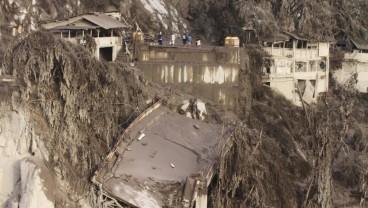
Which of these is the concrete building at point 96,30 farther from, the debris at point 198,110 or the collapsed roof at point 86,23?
the debris at point 198,110

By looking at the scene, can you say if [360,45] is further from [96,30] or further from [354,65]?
[96,30]

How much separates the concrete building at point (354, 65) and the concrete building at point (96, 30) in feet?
71.1

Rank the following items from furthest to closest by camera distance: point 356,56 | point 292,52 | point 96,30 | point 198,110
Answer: point 356,56 < point 292,52 < point 96,30 < point 198,110

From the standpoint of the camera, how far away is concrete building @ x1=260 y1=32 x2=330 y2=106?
37.6m

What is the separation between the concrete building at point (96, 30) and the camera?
3008cm

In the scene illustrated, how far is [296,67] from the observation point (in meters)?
39.4

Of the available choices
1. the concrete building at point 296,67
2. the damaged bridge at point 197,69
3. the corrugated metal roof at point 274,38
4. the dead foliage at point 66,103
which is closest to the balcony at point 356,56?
the concrete building at point 296,67

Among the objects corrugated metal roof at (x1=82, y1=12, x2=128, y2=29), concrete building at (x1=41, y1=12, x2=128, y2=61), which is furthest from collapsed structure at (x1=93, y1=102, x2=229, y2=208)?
corrugated metal roof at (x1=82, y1=12, x2=128, y2=29)

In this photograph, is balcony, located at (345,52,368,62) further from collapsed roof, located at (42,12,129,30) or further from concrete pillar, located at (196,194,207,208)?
concrete pillar, located at (196,194,207,208)

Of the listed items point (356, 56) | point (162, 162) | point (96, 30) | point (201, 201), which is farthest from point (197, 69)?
point (356, 56)

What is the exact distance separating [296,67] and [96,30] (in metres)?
15.4

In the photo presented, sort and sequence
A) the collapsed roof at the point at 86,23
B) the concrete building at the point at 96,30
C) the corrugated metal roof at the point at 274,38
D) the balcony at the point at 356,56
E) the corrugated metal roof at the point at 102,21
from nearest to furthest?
the concrete building at the point at 96,30 < the collapsed roof at the point at 86,23 < the corrugated metal roof at the point at 102,21 < the corrugated metal roof at the point at 274,38 < the balcony at the point at 356,56

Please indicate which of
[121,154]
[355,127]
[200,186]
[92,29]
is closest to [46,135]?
[121,154]

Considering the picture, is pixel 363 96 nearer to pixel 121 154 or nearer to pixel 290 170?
pixel 290 170
